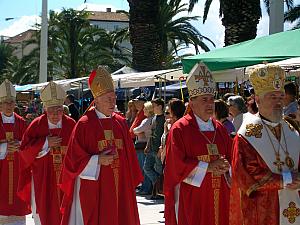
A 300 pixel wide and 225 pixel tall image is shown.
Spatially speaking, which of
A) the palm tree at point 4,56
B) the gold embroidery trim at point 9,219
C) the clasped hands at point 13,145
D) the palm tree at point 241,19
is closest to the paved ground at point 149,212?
the gold embroidery trim at point 9,219

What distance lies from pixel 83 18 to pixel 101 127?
31246 millimetres

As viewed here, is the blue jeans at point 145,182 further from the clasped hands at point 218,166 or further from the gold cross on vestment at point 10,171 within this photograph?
the clasped hands at point 218,166

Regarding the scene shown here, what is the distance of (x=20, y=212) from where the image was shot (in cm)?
910

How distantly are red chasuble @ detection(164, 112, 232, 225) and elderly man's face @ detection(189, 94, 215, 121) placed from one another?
0.28 feet

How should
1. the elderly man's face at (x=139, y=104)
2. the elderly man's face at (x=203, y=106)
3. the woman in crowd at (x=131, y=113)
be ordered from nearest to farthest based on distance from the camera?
the elderly man's face at (x=203, y=106), the elderly man's face at (x=139, y=104), the woman in crowd at (x=131, y=113)

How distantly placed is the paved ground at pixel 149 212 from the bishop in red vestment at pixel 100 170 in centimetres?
286

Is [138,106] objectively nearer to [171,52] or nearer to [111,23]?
[171,52]

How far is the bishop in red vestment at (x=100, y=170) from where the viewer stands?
6629 mm

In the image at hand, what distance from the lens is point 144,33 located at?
20.3m

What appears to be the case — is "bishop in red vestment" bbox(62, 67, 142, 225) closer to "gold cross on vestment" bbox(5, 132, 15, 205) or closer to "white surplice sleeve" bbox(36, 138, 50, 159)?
"white surplice sleeve" bbox(36, 138, 50, 159)

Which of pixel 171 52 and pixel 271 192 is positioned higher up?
pixel 171 52

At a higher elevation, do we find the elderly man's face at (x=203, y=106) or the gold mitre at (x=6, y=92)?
the gold mitre at (x=6, y=92)

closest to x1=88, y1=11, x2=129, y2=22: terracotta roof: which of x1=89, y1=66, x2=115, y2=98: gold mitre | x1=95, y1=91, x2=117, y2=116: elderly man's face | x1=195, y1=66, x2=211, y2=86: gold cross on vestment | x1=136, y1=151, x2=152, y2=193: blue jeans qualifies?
x1=136, y1=151, x2=152, y2=193: blue jeans

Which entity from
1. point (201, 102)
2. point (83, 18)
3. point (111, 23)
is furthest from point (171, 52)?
point (111, 23)
